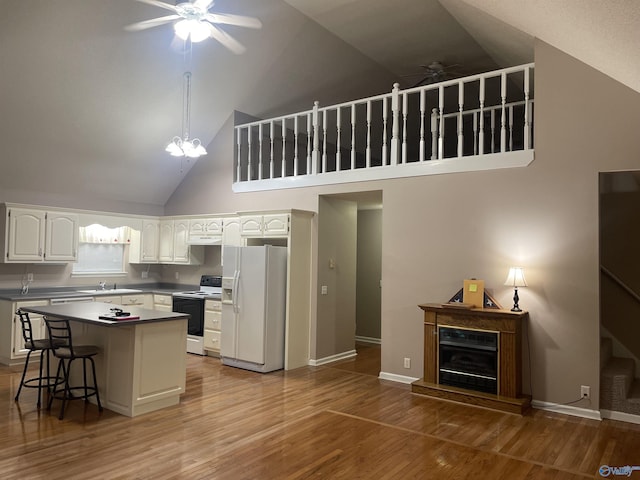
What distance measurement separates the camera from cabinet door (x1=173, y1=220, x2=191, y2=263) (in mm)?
7996

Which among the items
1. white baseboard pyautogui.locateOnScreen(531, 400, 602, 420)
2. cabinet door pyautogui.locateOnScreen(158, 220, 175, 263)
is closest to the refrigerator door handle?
cabinet door pyautogui.locateOnScreen(158, 220, 175, 263)

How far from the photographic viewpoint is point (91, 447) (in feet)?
11.8

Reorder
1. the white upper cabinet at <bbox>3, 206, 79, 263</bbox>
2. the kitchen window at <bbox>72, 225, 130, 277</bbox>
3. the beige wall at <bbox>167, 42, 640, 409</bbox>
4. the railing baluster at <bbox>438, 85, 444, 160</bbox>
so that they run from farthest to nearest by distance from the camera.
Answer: the kitchen window at <bbox>72, 225, 130, 277</bbox>
the white upper cabinet at <bbox>3, 206, 79, 263</bbox>
the railing baluster at <bbox>438, 85, 444, 160</bbox>
the beige wall at <bbox>167, 42, 640, 409</bbox>

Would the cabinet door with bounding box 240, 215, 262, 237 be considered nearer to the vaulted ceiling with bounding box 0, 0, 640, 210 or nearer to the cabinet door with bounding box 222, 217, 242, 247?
the cabinet door with bounding box 222, 217, 242, 247

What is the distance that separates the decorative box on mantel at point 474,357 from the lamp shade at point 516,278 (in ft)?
0.97

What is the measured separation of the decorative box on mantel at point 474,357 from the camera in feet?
15.3

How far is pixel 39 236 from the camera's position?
6.68 metres

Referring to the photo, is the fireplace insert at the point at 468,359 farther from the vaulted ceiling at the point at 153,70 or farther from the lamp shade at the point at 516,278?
the vaulted ceiling at the point at 153,70

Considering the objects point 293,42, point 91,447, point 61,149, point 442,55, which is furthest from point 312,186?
point 91,447

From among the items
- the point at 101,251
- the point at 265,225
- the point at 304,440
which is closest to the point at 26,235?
the point at 101,251

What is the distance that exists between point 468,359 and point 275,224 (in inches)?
119

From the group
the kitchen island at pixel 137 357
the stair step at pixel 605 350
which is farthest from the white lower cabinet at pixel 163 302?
the stair step at pixel 605 350

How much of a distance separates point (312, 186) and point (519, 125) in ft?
13.3

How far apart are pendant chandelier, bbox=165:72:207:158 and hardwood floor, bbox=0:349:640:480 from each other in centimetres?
266
